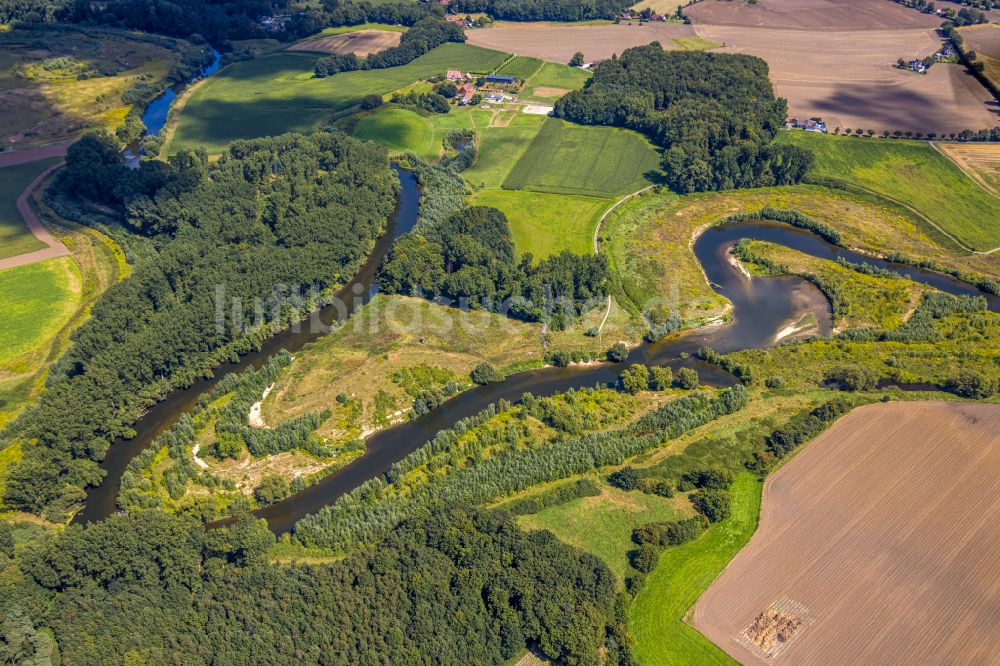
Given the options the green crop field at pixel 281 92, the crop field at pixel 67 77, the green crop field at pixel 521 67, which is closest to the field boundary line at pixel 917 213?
the green crop field at pixel 521 67

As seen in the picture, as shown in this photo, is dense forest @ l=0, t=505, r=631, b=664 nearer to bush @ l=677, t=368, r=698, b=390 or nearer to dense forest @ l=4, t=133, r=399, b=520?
dense forest @ l=4, t=133, r=399, b=520

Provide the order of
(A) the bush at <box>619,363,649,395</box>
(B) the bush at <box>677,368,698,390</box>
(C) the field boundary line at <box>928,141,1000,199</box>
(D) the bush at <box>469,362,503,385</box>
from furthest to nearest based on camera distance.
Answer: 1. (C) the field boundary line at <box>928,141,1000,199</box>
2. (D) the bush at <box>469,362,503,385</box>
3. (B) the bush at <box>677,368,698,390</box>
4. (A) the bush at <box>619,363,649,395</box>

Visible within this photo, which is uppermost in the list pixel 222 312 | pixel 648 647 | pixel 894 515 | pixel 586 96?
pixel 586 96

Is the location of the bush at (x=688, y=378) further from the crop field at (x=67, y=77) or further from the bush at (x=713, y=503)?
the crop field at (x=67, y=77)

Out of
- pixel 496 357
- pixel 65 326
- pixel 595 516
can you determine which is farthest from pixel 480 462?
pixel 65 326

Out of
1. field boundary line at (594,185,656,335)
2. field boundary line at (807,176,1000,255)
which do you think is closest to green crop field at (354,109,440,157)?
field boundary line at (594,185,656,335)

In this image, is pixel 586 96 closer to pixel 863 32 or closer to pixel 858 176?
pixel 858 176
